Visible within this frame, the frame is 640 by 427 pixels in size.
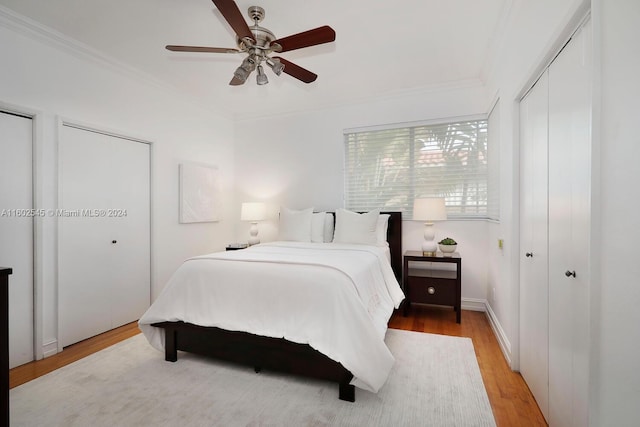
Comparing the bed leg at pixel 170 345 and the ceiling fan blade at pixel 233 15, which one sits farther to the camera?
the bed leg at pixel 170 345

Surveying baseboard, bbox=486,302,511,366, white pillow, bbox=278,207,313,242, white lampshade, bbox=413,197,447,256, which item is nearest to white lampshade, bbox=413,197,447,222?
white lampshade, bbox=413,197,447,256

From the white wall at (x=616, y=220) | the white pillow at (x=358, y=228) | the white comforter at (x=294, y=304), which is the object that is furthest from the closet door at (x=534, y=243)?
the white pillow at (x=358, y=228)

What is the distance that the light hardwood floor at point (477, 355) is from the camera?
1.76 metres

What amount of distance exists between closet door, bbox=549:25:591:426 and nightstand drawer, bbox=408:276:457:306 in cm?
167

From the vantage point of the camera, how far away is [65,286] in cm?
270

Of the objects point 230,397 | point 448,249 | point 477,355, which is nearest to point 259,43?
point 230,397

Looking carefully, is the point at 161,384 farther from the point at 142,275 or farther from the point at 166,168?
the point at 166,168

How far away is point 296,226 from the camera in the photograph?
3887mm

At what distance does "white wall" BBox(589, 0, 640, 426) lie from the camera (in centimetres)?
90

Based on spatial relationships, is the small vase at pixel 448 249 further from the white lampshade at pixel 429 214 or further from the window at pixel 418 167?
the window at pixel 418 167

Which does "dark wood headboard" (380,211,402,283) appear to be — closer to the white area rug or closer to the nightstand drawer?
the nightstand drawer

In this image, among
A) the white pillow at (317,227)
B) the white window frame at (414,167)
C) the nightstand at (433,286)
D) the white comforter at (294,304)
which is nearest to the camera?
the white comforter at (294,304)

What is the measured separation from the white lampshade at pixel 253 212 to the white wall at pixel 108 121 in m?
0.53

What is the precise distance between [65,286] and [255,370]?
1.94 meters
